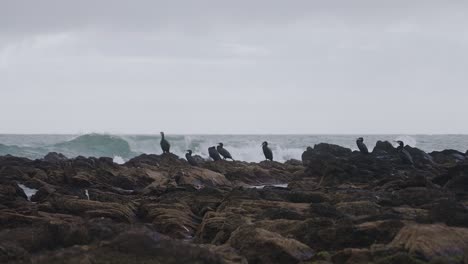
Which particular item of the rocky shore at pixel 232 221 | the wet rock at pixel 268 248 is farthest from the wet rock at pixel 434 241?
the wet rock at pixel 268 248

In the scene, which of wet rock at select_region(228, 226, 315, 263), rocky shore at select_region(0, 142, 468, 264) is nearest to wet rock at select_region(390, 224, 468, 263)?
rocky shore at select_region(0, 142, 468, 264)

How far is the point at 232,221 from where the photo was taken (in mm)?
10242

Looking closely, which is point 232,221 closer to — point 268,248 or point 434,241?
A: point 268,248

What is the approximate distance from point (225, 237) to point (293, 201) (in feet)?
11.4

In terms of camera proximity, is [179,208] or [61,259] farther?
[179,208]

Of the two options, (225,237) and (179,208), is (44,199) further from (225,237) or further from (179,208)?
(225,237)

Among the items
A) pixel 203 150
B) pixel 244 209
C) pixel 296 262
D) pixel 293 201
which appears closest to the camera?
pixel 296 262

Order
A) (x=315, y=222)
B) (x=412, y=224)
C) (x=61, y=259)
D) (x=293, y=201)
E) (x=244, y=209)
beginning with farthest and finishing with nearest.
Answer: (x=293, y=201), (x=244, y=209), (x=315, y=222), (x=412, y=224), (x=61, y=259)

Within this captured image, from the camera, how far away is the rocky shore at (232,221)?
771 centimetres

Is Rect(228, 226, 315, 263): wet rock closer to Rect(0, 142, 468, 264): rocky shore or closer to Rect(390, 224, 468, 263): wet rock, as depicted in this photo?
Rect(0, 142, 468, 264): rocky shore

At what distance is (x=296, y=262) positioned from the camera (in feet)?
26.8

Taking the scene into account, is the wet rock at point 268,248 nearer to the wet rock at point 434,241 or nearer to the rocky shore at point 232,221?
the rocky shore at point 232,221

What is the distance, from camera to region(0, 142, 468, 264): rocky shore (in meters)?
7.71

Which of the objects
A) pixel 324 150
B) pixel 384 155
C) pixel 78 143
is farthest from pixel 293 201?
pixel 78 143
